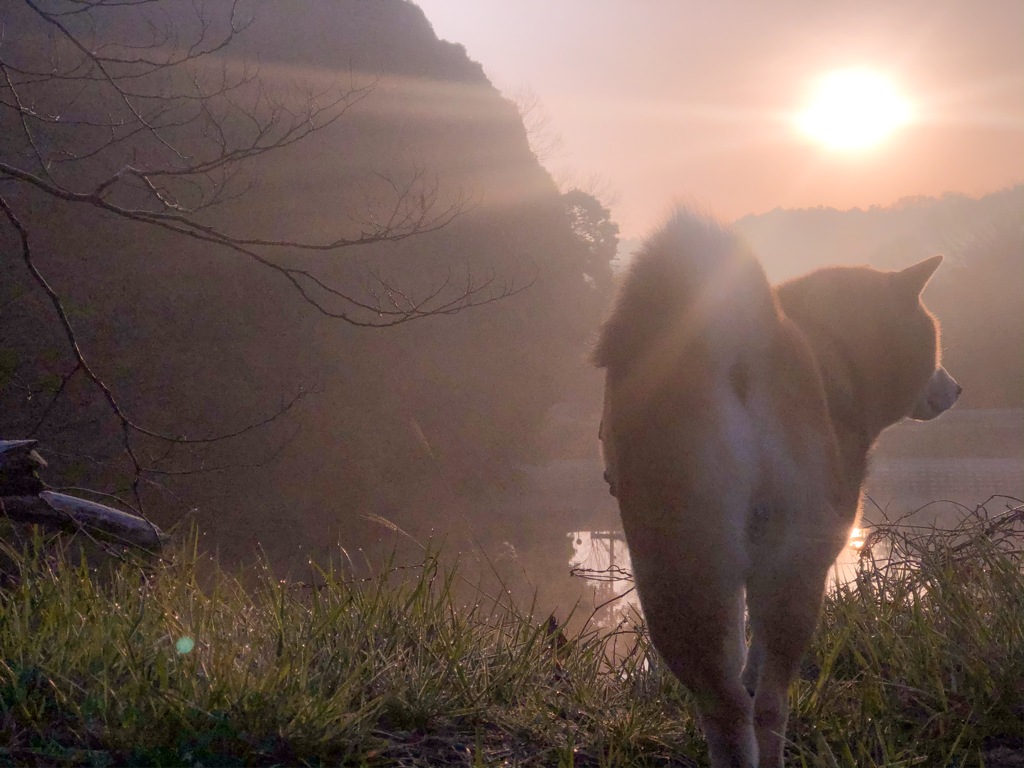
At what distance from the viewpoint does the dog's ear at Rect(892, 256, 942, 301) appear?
322cm

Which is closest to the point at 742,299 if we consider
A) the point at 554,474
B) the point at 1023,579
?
the point at 1023,579

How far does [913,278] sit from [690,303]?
1521 mm

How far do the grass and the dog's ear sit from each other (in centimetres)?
118

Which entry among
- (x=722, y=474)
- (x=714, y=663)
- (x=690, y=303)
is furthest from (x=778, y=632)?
(x=690, y=303)

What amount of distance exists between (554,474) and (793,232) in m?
5.78

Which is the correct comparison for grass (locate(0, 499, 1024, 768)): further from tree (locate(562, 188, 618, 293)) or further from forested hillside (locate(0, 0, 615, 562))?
tree (locate(562, 188, 618, 293))

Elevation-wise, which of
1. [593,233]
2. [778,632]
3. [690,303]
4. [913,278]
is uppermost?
[593,233]

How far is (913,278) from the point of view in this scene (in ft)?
10.6

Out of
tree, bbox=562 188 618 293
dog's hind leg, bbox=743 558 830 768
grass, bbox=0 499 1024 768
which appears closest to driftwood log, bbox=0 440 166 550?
grass, bbox=0 499 1024 768

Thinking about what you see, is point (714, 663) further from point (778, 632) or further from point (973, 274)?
point (973, 274)

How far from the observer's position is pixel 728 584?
2.04 m

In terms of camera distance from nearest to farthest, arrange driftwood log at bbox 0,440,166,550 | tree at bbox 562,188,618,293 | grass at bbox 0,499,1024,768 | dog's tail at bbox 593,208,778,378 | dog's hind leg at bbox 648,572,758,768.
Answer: grass at bbox 0,499,1024,768, dog's hind leg at bbox 648,572,758,768, dog's tail at bbox 593,208,778,378, driftwood log at bbox 0,440,166,550, tree at bbox 562,188,618,293

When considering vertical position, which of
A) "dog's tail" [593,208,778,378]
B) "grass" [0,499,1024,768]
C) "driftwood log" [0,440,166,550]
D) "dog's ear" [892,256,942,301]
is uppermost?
"dog's ear" [892,256,942,301]

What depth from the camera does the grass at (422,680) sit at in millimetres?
1903
